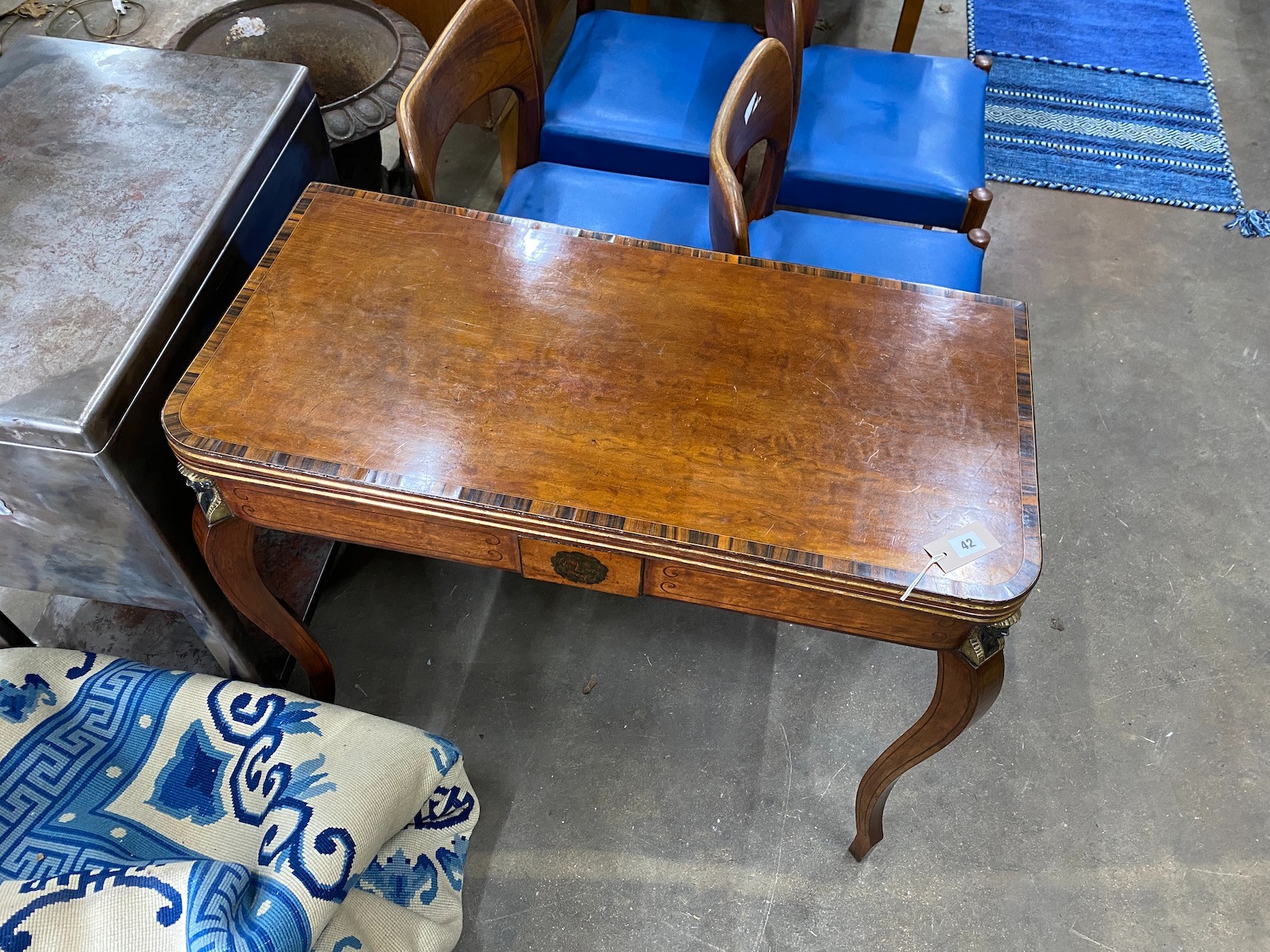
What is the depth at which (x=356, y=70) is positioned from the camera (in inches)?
70.2

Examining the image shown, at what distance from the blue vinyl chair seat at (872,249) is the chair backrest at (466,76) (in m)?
0.52

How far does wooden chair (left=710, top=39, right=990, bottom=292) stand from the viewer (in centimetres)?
147

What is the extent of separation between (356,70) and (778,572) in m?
1.42

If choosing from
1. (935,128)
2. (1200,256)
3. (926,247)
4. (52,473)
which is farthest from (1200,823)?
(52,473)

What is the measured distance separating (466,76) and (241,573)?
2.95ft

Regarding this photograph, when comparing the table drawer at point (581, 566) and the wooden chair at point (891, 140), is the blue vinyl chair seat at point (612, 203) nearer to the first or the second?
the wooden chair at point (891, 140)

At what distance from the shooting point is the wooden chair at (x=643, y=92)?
6.12ft

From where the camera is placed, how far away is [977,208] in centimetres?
176

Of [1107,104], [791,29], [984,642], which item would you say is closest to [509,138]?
[791,29]

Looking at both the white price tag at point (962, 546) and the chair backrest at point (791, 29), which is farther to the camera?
the chair backrest at point (791, 29)

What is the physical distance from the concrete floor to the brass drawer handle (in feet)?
2.15

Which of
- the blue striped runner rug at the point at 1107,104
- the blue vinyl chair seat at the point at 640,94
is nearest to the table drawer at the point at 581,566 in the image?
the blue vinyl chair seat at the point at 640,94

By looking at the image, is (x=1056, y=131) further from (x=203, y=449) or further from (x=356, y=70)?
(x=203, y=449)

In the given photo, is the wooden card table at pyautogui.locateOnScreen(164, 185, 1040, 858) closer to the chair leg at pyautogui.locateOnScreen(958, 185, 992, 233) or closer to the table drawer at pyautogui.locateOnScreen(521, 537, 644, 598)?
the table drawer at pyautogui.locateOnScreen(521, 537, 644, 598)
